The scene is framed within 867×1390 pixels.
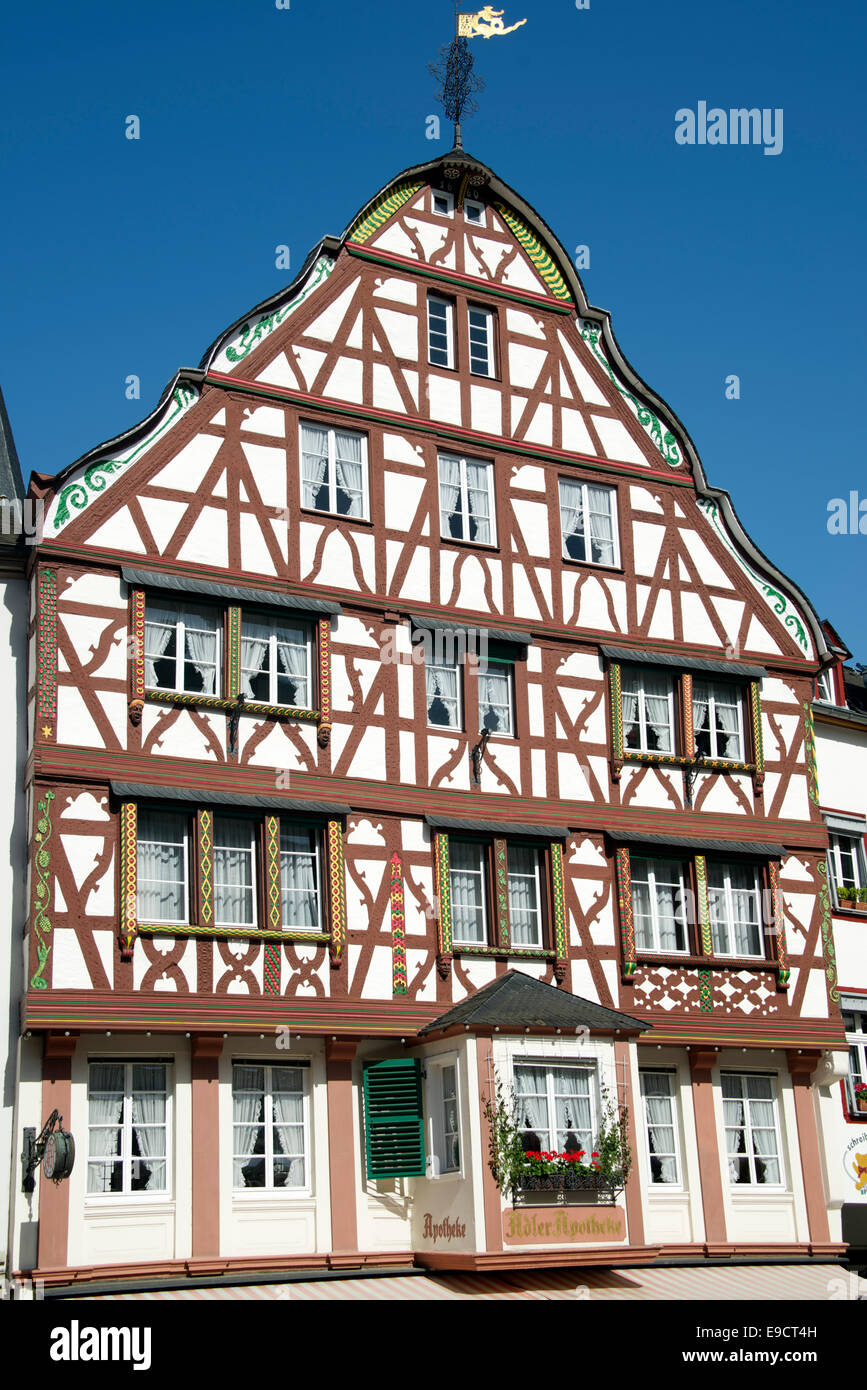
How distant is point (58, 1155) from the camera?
21703 millimetres

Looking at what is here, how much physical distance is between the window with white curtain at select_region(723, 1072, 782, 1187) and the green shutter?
5.35 meters

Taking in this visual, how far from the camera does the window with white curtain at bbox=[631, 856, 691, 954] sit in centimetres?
2756

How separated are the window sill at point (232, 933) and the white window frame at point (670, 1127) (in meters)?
5.27

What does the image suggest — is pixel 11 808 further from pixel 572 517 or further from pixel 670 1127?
pixel 670 1127

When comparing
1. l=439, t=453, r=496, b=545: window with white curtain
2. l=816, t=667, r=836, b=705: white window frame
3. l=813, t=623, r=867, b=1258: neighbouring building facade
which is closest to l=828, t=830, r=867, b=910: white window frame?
l=813, t=623, r=867, b=1258: neighbouring building facade

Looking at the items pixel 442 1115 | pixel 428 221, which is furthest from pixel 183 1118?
pixel 428 221

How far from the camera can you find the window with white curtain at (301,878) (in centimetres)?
2491

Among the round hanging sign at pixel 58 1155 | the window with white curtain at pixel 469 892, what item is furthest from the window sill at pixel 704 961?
the round hanging sign at pixel 58 1155

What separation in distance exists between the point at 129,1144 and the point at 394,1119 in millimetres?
3633

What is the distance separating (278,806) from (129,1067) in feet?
12.8

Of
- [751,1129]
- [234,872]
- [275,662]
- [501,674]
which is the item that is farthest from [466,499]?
[751,1129]

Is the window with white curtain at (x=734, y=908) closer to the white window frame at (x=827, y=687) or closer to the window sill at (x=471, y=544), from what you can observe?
the window sill at (x=471, y=544)
